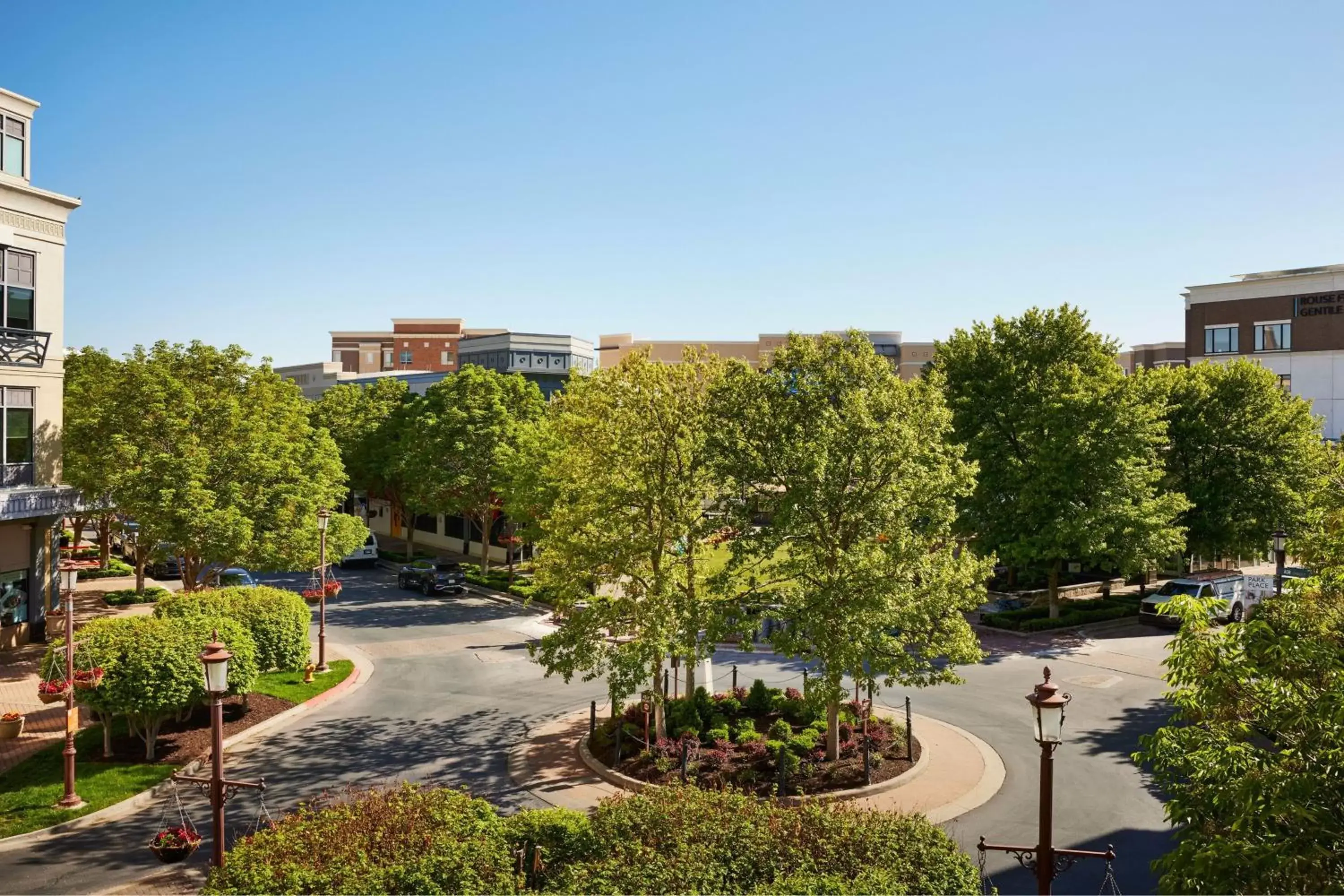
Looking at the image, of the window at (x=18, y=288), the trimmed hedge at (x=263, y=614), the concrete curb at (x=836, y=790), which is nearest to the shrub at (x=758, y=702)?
the concrete curb at (x=836, y=790)

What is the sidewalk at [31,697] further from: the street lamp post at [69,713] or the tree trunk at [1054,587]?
the tree trunk at [1054,587]

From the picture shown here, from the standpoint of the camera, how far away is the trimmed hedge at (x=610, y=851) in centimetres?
960

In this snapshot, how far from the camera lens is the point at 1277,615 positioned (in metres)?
10.7

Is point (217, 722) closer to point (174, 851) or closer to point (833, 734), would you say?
point (174, 851)

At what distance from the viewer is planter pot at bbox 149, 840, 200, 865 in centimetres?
1397

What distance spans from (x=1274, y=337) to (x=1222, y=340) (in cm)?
332

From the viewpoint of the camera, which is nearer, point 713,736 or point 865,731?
point 865,731

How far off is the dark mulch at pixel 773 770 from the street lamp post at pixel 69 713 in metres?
10.5

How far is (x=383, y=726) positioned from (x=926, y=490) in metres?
14.6

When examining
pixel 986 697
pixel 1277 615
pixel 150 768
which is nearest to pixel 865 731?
pixel 986 697

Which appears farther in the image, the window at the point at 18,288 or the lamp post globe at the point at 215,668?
the window at the point at 18,288

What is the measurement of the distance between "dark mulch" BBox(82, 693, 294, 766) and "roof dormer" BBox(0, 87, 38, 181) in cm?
1763

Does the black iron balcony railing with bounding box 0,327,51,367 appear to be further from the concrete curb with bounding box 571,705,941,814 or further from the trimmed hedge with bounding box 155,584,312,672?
the concrete curb with bounding box 571,705,941,814

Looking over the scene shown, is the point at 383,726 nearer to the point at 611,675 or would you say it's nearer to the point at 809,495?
the point at 611,675
